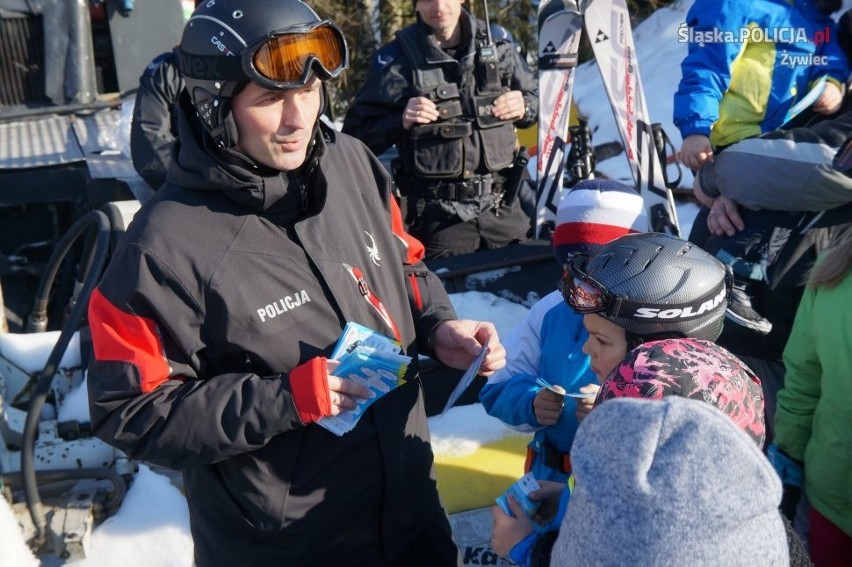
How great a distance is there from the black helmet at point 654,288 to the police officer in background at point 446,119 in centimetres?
268

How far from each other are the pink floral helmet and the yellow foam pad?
1.71 m

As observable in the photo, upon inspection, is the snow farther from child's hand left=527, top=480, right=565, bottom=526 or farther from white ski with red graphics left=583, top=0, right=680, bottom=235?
white ski with red graphics left=583, top=0, right=680, bottom=235

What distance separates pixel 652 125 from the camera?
5.45m

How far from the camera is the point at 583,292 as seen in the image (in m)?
2.05

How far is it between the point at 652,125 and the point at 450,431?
278cm

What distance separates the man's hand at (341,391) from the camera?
1901mm

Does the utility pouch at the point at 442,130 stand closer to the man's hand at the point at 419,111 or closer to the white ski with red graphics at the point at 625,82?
the man's hand at the point at 419,111

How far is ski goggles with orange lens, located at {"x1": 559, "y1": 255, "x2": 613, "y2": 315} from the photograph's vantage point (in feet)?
6.60

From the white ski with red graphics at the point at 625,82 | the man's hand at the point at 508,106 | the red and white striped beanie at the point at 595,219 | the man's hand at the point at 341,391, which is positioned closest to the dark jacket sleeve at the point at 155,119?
the man's hand at the point at 508,106

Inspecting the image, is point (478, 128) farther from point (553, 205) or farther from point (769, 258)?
point (769, 258)

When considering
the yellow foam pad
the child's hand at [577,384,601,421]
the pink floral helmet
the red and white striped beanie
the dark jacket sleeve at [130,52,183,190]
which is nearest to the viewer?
the pink floral helmet

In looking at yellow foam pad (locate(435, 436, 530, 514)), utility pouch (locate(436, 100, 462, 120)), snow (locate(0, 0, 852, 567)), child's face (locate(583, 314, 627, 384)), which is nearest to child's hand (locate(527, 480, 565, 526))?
child's face (locate(583, 314, 627, 384))

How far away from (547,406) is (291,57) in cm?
114

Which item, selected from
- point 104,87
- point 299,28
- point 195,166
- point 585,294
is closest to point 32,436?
point 195,166
